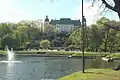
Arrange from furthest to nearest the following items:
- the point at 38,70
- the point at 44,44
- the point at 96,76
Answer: the point at 44,44, the point at 38,70, the point at 96,76

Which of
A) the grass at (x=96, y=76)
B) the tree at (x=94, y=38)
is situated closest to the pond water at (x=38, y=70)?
the grass at (x=96, y=76)

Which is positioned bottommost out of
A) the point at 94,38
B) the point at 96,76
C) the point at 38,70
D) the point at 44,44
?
the point at 38,70

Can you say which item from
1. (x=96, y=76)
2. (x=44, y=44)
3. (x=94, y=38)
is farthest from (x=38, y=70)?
(x=44, y=44)

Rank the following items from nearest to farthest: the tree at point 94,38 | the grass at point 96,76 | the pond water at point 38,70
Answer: the grass at point 96,76, the pond water at point 38,70, the tree at point 94,38

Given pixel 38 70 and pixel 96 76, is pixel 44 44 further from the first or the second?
pixel 96 76

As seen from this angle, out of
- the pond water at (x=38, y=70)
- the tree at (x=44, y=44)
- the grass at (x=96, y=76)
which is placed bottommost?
the pond water at (x=38, y=70)

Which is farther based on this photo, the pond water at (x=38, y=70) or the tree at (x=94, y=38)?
the tree at (x=94, y=38)

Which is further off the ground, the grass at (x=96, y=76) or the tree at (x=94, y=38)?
the tree at (x=94, y=38)

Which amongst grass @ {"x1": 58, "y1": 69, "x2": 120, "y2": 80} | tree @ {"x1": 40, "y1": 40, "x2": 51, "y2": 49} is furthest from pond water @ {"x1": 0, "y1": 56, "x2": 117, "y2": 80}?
tree @ {"x1": 40, "y1": 40, "x2": 51, "y2": 49}

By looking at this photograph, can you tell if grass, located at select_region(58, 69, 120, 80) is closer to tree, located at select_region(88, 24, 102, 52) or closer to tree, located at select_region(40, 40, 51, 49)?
tree, located at select_region(88, 24, 102, 52)

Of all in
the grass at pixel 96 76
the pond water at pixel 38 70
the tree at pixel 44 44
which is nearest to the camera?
the grass at pixel 96 76

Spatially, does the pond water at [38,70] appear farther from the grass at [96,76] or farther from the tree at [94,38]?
the tree at [94,38]

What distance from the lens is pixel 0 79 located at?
26562 millimetres

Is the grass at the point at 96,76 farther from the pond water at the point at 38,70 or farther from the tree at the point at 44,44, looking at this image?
the tree at the point at 44,44
